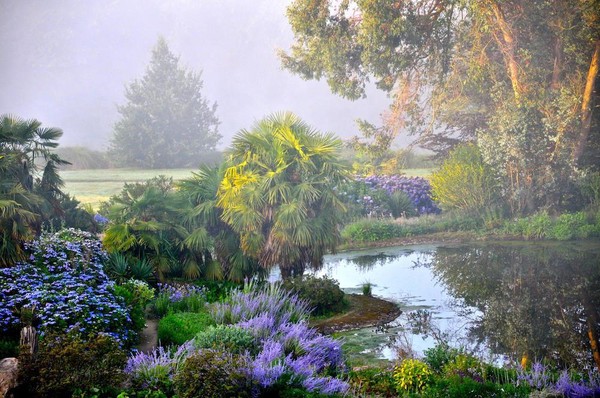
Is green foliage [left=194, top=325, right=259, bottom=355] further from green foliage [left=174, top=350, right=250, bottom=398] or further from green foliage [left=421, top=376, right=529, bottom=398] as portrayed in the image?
green foliage [left=421, top=376, right=529, bottom=398]

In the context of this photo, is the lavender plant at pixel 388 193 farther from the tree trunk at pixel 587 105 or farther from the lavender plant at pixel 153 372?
the lavender plant at pixel 153 372

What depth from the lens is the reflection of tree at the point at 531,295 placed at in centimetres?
686

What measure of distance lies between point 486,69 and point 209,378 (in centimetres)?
1393

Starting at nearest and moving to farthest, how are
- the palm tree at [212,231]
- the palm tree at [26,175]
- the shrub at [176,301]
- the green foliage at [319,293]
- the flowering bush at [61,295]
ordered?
the flowering bush at [61,295]
the shrub at [176,301]
the green foliage at [319,293]
the palm tree at [26,175]
the palm tree at [212,231]

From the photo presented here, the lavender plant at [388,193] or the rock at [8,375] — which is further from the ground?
the lavender plant at [388,193]

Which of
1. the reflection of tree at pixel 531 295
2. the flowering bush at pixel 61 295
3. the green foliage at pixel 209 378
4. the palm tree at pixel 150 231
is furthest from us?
the palm tree at pixel 150 231

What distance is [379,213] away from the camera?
17203 millimetres

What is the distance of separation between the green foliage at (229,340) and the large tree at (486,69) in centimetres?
1121

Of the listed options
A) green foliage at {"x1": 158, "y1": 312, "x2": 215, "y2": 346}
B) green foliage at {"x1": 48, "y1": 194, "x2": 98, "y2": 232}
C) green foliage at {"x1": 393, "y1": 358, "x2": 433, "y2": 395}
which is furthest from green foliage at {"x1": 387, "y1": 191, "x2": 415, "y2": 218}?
green foliage at {"x1": 393, "y1": 358, "x2": 433, "y2": 395}

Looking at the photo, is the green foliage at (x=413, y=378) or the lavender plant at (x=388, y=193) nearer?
the green foliage at (x=413, y=378)

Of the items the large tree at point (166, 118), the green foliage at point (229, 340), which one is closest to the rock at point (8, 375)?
the green foliage at point (229, 340)

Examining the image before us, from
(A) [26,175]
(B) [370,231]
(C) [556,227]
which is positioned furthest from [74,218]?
(C) [556,227]

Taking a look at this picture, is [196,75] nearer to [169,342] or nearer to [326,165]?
[326,165]

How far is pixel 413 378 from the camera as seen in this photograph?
527 centimetres
